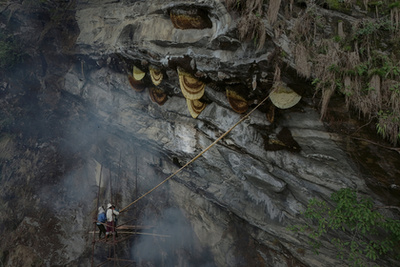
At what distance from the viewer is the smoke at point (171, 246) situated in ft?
27.7

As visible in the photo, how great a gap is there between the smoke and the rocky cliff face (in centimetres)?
5

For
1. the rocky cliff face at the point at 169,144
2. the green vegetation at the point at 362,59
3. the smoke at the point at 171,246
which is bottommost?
the smoke at the point at 171,246

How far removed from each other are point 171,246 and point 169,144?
379 centimetres

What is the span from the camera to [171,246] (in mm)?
8953

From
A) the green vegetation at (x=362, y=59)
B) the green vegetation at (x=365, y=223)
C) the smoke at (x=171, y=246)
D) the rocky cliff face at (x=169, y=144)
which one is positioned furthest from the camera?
the smoke at (x=171, y=246)

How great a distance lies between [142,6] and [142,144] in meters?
4.61

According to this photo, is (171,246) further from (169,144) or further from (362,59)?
(362,59)

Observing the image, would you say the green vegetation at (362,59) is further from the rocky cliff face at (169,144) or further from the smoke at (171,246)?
the smoke at (171,246)

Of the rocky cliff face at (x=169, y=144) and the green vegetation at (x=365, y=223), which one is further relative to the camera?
the rocky cliff face at (x=169, y=144)

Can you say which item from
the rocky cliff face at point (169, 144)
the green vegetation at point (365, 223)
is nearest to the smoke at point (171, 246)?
the rocky cliff face at point (169, 144)

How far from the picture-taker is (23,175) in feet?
35.9

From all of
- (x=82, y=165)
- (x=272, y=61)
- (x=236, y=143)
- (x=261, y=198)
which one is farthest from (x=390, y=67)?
(x=82, y=165)

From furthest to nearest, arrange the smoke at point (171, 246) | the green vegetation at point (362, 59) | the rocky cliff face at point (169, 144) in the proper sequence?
the smoke at point (171, 246) < the rocky cliff face at point (169, 144) < the green vegetation at point (362, 59)

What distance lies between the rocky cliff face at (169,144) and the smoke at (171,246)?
0.15ft
